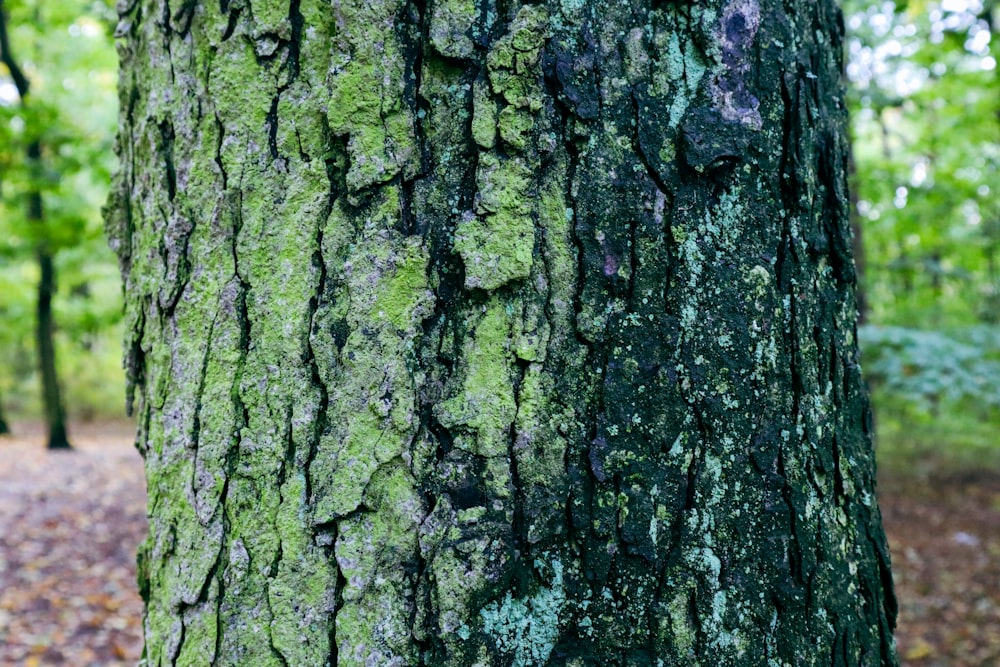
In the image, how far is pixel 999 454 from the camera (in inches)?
405

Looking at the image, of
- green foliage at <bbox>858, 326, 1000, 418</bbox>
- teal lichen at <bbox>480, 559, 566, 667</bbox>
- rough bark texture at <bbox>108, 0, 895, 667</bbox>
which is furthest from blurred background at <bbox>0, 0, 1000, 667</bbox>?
teal lichen at <bbox>480, 559, 566, 667</bbox>

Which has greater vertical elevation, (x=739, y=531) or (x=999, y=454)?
(x=739, y=531)

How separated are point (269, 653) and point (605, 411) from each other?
0.50 m

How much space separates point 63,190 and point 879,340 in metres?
10.1

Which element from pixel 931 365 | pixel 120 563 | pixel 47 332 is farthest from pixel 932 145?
pixel 47 332

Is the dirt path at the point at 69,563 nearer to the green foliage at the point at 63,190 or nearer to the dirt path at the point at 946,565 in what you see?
the green foliage at the point at 63,190

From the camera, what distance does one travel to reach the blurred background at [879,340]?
17.8 feet

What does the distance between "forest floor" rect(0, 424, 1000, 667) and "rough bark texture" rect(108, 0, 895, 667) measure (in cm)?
446

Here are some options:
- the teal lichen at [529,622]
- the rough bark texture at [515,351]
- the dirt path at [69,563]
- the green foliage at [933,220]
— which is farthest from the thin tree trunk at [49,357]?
the teal lichen at [529,622]

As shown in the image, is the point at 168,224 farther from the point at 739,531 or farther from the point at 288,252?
the point at 739,531

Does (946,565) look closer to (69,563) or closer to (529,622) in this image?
(529,622)

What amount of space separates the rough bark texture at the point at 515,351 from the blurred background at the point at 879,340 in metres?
4.40

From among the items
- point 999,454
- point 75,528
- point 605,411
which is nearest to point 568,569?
point 605,411

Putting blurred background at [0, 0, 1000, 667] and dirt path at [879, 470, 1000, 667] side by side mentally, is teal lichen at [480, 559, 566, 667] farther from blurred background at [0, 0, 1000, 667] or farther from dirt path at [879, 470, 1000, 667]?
dirt path at [879, 470, 1000, 667]
